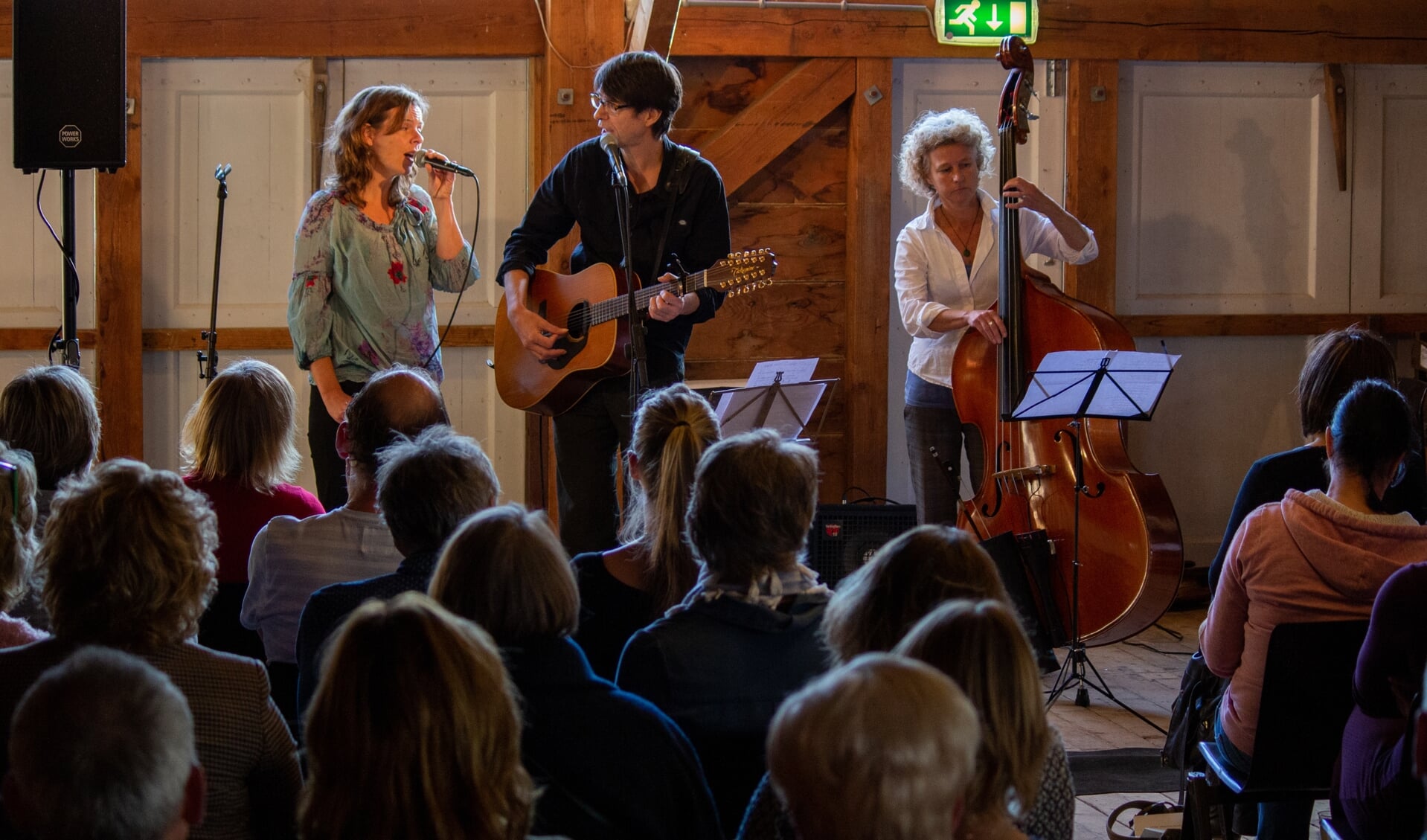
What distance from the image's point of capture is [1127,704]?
14.4ft

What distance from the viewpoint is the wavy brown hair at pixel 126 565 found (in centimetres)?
186

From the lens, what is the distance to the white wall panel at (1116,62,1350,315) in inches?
241

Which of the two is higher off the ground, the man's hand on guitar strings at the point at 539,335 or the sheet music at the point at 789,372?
the man's hand on guitar strings at the point at 539,335

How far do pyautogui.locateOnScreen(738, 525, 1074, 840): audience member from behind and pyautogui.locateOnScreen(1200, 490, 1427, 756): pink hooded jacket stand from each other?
2.85 ft

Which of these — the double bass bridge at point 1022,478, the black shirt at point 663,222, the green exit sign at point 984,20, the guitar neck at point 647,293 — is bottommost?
the double bass bridge at point 1022,478

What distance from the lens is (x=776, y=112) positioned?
18.7ft

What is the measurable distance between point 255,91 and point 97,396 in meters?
1.37

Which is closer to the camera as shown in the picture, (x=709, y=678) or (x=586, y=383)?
(x=709, y=678)

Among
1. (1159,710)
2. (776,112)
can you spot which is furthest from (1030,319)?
(776,112)

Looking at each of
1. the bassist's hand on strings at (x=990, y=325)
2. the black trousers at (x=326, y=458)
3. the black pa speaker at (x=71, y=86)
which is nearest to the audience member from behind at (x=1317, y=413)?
the bassist's hand on strings at (x=990, y=325)

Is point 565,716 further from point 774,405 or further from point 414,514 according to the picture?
point 774,405

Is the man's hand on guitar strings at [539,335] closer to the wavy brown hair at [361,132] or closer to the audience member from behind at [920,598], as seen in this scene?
the wavy brown hair at [361,132]

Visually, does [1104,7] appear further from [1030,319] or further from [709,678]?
[709,678]

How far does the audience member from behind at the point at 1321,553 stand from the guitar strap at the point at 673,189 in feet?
6.42
